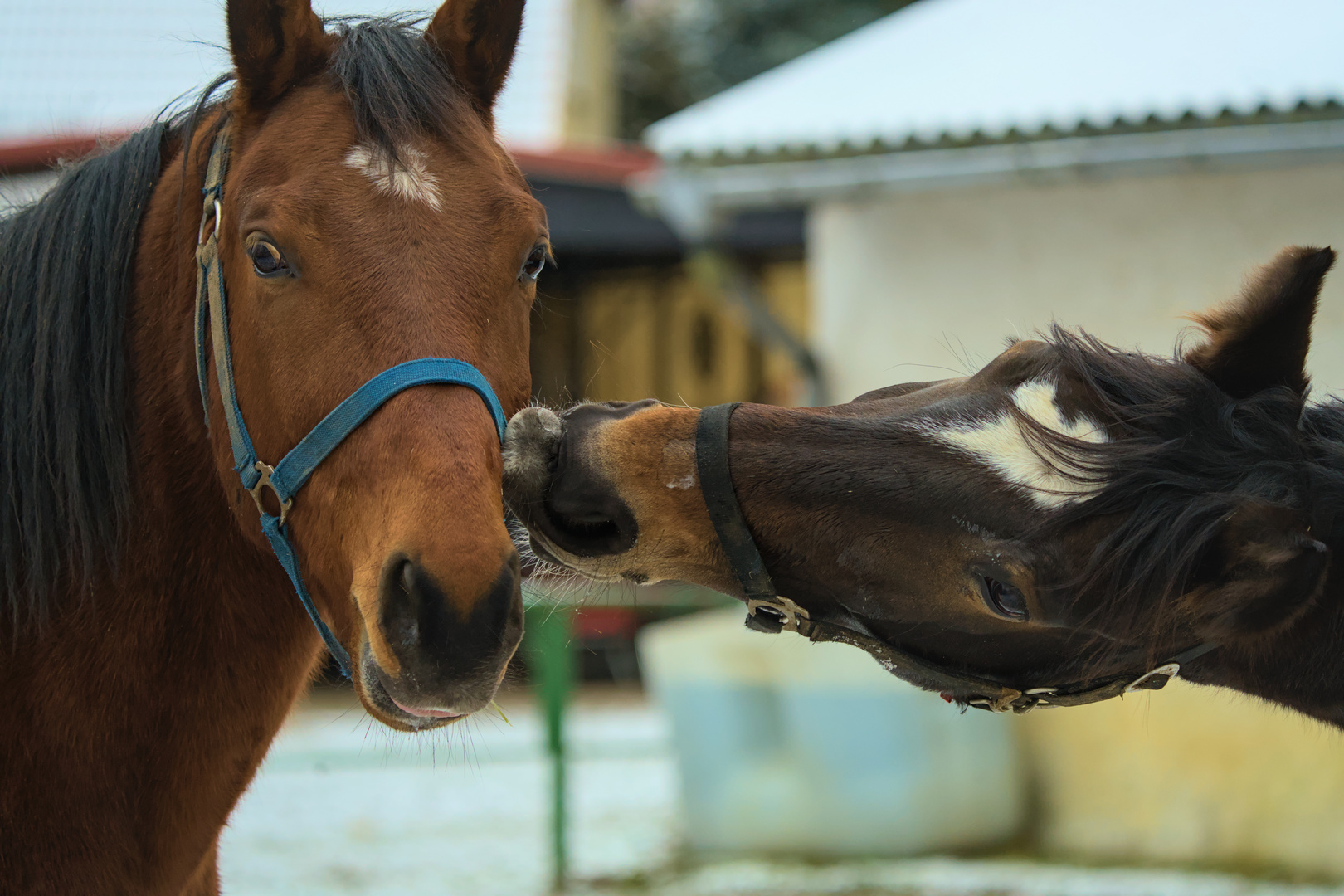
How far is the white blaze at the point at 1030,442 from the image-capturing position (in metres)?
1.77

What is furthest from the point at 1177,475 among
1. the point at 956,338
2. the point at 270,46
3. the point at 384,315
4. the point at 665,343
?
the point at 665,343

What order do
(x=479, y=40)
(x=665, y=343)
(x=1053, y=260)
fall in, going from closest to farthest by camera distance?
(x=479, y=40), (x=1053, y=260), (x=665, y=343)

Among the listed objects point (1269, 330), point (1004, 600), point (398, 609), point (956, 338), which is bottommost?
point (956, 338)

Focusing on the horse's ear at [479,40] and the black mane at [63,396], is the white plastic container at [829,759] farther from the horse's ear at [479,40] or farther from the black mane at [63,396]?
the black mane at [63,396]

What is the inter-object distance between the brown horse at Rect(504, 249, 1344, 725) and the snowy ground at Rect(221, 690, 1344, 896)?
211 cm

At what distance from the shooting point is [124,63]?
33.8 feet

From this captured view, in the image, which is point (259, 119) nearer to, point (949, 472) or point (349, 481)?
point (349, 481)

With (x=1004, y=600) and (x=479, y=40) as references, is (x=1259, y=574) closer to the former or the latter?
(x=1004, y=600)

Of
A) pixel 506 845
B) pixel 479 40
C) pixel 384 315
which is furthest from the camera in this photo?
pixel 506 845

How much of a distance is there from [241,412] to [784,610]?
91cm

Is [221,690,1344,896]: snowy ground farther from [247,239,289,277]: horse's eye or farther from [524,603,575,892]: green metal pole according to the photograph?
[247,239,289,277]: horse's eye

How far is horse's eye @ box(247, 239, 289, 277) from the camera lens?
170cm

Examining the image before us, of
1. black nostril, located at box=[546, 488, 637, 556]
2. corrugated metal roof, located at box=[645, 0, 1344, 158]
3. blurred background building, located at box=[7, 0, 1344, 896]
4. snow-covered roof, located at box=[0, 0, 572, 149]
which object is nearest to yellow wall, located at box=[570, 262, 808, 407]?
snow-covered roof, located at box=[0, 0, 572, 149]

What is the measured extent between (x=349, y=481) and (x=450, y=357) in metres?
0.23
